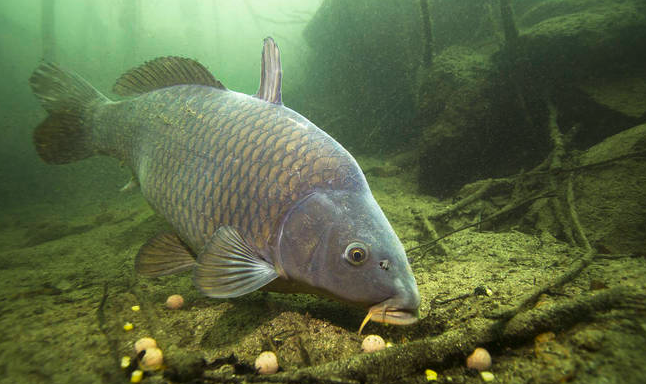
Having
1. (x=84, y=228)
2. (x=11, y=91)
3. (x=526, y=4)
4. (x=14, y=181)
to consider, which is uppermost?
(x=11, y=91)

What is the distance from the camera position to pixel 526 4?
10.8m

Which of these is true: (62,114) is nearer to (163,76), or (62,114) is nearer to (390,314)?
(163,76)

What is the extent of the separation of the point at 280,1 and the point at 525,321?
234 feet

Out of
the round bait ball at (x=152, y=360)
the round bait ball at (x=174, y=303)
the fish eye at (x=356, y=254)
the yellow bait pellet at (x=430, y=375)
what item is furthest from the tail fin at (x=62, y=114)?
the yellow bait pellet at (x=430, y=375)

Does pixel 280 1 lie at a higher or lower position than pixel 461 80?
higher

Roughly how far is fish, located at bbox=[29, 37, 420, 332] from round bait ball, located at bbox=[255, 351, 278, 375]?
1.25 feet

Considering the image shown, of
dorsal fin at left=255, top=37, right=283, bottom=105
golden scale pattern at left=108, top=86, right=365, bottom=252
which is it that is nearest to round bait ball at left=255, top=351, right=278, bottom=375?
golden scale pattern at left=108, top=86, right=365, bottom=252

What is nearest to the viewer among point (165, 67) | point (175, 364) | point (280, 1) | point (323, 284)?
point (175, 364)

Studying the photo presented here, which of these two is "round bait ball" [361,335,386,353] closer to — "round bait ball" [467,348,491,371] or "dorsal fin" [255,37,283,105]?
"round bait ball" [467,348,491,371]

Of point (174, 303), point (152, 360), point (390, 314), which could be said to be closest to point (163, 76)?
point (174, 303)

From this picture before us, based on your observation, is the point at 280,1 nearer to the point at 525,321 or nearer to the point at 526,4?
the point at 526,4

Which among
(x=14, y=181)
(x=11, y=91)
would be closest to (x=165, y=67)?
(x=14, y=181)

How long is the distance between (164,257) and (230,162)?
3.52ft

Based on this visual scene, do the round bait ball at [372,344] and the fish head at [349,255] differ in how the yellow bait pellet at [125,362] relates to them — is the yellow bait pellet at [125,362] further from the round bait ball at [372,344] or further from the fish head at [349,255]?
the round bait ball at [372,344]
